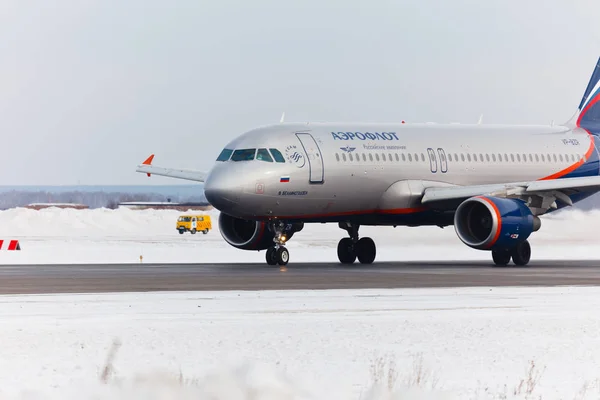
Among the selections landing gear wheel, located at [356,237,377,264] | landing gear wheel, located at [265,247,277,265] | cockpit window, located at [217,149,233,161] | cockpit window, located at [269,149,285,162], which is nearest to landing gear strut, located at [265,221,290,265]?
landing gear wheel, located at [265,247,277,265]

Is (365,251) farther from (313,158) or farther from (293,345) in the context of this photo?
(293,345)

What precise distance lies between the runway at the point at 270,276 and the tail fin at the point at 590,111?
9.11m

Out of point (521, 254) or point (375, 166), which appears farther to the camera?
point (375, 166)

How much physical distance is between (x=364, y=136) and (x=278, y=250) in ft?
16.7

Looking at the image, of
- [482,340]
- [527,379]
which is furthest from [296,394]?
[482,340]

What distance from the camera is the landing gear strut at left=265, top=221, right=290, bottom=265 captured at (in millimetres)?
36844

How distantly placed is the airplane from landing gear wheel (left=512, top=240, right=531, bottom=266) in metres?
0.03

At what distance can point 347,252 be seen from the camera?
40812mm

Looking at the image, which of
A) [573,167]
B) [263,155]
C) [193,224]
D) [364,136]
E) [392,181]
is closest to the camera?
[263,155]

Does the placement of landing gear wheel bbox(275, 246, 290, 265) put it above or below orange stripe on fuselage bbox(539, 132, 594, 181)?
below

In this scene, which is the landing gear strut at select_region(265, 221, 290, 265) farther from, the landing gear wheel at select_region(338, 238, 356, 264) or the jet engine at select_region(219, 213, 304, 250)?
the landing gear wheel at select_region(338, 238, 356, 264)

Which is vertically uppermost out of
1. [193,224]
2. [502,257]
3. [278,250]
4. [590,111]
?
[590,111]

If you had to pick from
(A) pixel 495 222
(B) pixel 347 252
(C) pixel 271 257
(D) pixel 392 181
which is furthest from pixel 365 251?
(A) pixel 495 222

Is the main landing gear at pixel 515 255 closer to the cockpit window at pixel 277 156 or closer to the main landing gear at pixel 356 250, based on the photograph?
the main landing gear at pixel 356 250
